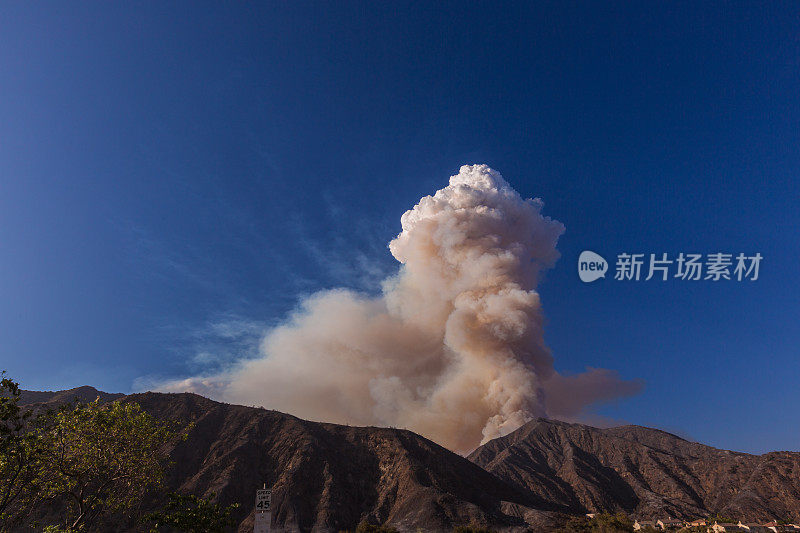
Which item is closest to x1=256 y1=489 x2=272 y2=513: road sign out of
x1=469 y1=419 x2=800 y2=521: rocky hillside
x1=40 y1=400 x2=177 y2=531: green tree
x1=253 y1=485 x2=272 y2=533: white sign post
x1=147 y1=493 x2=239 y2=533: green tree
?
x1=253 y1=485 x2=272 y2=533: white sign post

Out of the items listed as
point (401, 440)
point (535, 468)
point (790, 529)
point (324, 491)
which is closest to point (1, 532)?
point (324, 491)

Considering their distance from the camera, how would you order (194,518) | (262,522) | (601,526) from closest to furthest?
(194,518) < (262,522) < (601,526)

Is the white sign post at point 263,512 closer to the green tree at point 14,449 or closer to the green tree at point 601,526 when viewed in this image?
the green tree at point 14,449

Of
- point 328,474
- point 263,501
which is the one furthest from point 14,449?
point 328,474

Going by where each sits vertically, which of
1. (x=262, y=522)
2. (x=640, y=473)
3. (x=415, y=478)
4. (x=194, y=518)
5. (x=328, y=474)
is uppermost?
(x=640, y=473)

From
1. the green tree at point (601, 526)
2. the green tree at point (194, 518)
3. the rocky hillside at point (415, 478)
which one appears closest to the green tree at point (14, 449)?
the green tree at point (194, 518)

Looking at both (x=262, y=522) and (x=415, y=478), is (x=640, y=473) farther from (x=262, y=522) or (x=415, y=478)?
(x=262, y=522)

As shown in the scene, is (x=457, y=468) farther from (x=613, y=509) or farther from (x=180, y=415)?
(x=180, y=415)
